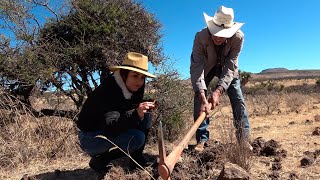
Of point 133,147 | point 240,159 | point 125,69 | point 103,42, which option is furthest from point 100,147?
point 103,42

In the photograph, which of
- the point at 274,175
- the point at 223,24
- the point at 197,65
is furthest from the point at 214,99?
the point at 274,175

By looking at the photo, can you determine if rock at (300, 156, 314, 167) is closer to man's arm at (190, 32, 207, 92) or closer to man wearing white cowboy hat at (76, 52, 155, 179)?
man's arm at (190, 32, 207, 92)

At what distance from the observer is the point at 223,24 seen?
4.31 metres

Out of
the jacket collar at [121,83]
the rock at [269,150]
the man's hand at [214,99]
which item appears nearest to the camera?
the jacket collar at [121,83]

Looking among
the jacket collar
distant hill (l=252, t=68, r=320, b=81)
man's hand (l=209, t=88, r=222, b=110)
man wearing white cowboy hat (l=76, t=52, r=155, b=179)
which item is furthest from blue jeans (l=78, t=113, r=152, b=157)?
distant hill (l=252, t=68, r=320, b=81)

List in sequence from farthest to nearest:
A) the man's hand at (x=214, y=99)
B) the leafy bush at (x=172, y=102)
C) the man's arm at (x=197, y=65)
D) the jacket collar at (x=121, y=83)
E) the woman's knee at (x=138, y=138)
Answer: the leafy bush at (x=172, y=102)
the man's arm at (x=197, y=65)
the man's hand at (x=214, y=99)
the woman's knee at (x=138, y=138)
the jacket collar at (x=121, y=83)

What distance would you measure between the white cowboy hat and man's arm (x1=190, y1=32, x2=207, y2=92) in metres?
0.27

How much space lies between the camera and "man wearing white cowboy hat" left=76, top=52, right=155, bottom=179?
3588 mm

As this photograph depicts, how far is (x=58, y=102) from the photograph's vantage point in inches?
257

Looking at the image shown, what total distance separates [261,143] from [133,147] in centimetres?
166

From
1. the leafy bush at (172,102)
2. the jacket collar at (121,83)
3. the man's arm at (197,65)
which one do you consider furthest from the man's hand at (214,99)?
the leafy bush at (172,102)

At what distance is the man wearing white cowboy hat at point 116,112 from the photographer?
359 centimetres

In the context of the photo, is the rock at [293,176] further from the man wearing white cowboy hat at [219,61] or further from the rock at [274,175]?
the man wearing white cowboy hat at [219,61]

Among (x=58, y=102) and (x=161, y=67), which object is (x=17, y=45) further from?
(x=161, y=67)
